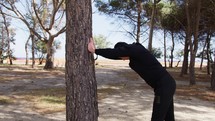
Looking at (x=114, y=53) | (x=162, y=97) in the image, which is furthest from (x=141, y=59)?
(x=162, y=97)

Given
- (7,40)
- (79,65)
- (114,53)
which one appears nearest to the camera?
(114,53)

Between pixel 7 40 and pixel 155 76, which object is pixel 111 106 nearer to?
pixel 155 76

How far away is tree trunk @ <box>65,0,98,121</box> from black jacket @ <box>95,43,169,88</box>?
0.29 m

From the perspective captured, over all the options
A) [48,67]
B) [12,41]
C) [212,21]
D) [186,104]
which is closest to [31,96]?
[186,104]

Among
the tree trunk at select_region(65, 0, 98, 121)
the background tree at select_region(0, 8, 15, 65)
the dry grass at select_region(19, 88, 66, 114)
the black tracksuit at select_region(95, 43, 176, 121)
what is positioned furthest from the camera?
the background tree at select_region(0, 8, 15, 65)

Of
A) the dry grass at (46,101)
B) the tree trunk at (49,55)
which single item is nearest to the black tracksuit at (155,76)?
the dry grass at (46,101)

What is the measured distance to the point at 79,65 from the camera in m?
4.49

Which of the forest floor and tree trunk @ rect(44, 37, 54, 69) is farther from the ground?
tree trunk @ rect(44, 37, 54, 69)

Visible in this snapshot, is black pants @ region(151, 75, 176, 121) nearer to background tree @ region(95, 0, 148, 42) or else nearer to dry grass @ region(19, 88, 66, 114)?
dry grass @ region(19, 88, 66, 114)

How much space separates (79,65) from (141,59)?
32.7 inches

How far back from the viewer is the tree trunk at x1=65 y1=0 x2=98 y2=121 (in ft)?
14.8

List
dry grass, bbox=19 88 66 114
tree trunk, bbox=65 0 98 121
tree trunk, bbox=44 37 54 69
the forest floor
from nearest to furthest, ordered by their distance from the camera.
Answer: tree trunk, bbox=65 0 98 121 → the forest floor → dry grass, bbox=19 88 66 114 → tree trunk, bbox=44 37 54 69

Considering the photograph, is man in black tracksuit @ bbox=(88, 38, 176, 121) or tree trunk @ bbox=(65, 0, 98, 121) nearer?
man in black tracksuit @ bbox=(88, 38, 176, 121)

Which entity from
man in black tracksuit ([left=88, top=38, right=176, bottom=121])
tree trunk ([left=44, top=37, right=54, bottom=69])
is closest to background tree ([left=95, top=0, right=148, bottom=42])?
tree trunk ([left=44, top=37, right=54, bottom=69])
